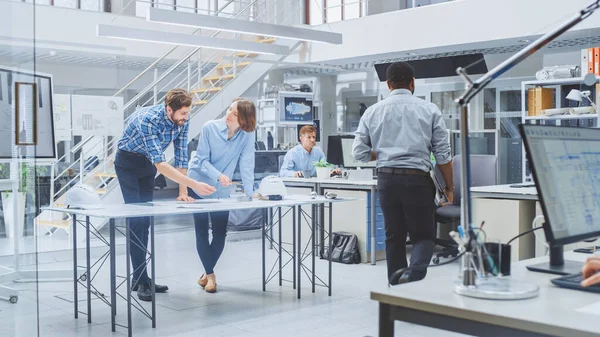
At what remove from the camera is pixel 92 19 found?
31.3ft

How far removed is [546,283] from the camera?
1.96 meters

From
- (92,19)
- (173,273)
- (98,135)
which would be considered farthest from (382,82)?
(173,273)

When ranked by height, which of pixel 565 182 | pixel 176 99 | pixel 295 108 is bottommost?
pixel 565 182

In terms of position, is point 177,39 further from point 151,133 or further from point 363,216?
point 151,133

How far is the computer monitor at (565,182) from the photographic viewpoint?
76.7 inches

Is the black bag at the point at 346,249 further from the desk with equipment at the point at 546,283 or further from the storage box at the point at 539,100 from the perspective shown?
the desk with equipment at the point at 546,283

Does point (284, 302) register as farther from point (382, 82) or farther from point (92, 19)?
point (382, 82)

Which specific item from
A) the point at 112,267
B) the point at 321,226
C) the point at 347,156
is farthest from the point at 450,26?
the point at 112,267

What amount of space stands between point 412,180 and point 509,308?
2677 millimetres

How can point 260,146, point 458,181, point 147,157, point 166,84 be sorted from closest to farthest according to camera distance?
1. point 147,157
2. point 458,181
3. point 166,84
4. point 260,146

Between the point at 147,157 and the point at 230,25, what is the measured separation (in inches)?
125

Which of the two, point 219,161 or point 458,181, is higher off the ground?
point 219,161

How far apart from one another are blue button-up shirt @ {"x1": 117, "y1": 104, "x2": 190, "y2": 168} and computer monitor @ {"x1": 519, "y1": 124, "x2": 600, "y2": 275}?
323cm

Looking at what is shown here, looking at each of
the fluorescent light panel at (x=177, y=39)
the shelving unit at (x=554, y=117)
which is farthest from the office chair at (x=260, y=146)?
the shelving unit at (x=554, y=117)
